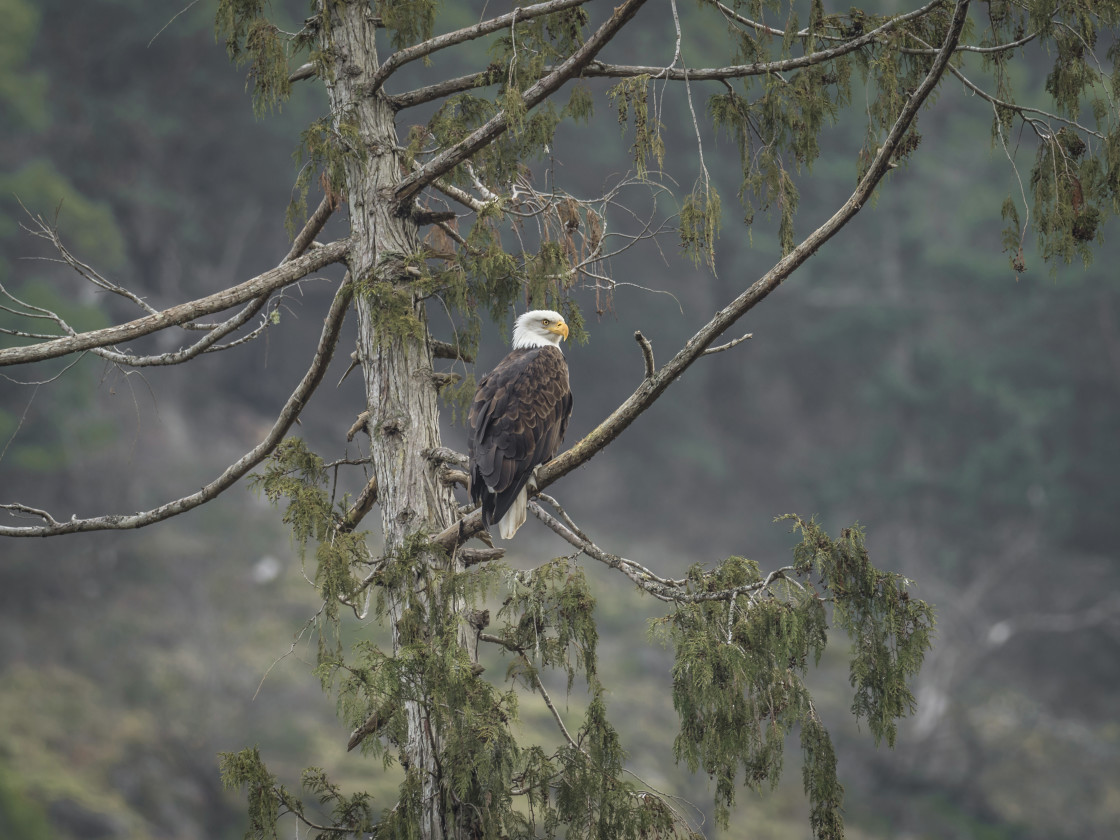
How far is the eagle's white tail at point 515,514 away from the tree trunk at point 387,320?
0.63 ft

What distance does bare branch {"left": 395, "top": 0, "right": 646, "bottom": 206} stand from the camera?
3.09 meters

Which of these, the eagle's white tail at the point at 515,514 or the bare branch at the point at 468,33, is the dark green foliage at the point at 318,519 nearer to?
Result: the eagle's white tail at the point at 515,514

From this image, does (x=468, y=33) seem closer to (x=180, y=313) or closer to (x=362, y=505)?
(x=180, y=313)

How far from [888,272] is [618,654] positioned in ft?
29.3

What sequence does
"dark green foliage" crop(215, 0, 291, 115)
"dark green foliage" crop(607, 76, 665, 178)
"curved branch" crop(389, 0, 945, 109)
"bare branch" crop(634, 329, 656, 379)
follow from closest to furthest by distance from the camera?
1. "bare branch" crop(634, 329, 656, 379)
2. "dark green foliage" crop(607, 76, 665, 178)
3. "curved branch" crop(389, 0, 945, 109)
4. "dark green foliage" crop(215, 0, 291, 115)

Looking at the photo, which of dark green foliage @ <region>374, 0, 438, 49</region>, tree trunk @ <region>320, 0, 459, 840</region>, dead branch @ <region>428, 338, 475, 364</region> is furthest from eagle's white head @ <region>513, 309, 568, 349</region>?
dark green foliage @ <region>374, 0, 438, 49</region>

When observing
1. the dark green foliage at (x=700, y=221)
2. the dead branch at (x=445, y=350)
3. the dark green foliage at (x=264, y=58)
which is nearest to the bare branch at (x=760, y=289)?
the dark green foliage at (x=700, y=221)

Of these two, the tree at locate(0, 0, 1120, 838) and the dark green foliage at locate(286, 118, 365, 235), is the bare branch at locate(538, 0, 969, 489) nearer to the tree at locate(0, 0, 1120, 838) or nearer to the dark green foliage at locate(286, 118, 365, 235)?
the tree at locate(0, 0, 1120, 838)

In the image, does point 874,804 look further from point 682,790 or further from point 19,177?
point 19,177

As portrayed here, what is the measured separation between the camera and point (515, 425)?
3.67m

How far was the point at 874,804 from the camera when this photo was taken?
50.1 ft

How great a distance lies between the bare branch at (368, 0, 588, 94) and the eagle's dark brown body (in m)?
1.09

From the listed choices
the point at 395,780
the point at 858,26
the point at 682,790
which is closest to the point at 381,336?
the point at 858,26

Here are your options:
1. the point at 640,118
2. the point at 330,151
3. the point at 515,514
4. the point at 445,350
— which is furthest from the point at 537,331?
the point at 640,118
